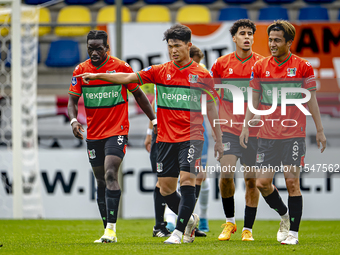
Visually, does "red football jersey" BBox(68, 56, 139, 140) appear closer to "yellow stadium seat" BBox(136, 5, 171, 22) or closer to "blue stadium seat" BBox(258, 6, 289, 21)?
"yellow stadium seat" BBox(136, 5, 171, 22)

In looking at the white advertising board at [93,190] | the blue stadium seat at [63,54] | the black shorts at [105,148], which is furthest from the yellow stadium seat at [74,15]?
the black shorts at [105,148]

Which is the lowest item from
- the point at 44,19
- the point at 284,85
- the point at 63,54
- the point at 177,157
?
the point at 177,157

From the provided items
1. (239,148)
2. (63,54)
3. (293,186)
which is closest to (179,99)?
(239,148)

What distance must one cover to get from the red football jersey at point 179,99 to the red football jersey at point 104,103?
392 mm

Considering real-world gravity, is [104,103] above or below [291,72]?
below

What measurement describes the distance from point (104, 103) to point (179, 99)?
765mm

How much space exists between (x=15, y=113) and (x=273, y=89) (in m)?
4.88

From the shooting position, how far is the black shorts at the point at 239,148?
495 cm

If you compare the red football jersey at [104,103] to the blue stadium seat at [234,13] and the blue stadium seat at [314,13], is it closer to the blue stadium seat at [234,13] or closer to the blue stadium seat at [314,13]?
the blue stadium seat at [234,13]

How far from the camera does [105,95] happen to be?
473 cm

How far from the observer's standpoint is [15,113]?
8.11 meters

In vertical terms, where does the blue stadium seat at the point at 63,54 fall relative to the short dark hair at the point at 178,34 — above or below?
above

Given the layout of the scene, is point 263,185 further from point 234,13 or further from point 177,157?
point 234,13

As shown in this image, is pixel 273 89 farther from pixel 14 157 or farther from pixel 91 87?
pixel 14 157
